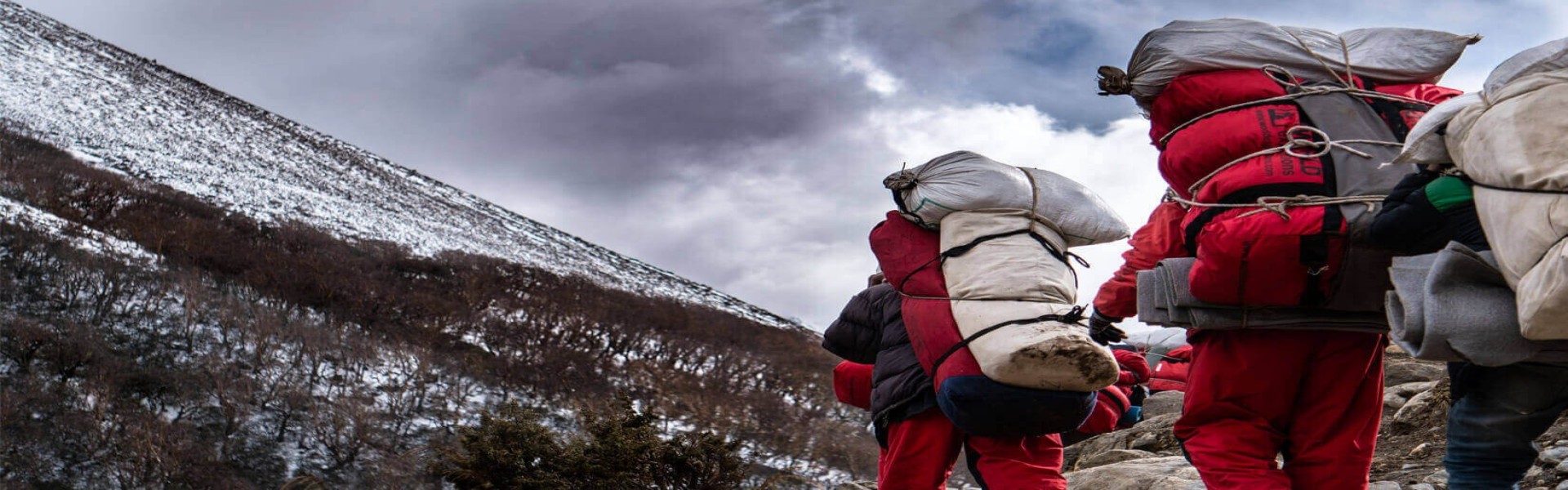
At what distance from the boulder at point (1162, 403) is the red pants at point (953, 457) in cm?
515

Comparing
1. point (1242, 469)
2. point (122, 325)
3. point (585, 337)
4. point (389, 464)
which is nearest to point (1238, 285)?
point (1242, 469)

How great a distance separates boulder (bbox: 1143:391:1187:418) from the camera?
8914mm

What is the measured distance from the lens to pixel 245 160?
2545 cm

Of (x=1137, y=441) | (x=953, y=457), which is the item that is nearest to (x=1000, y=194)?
(x=953, y=457)

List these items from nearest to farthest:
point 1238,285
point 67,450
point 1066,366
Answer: point 1238,285
point 1066,366
point 67,450

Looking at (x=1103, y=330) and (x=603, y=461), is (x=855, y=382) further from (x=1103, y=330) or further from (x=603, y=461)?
(x=603, y=461)

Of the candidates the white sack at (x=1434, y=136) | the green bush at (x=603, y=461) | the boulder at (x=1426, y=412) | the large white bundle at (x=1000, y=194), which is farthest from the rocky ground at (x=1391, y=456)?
the green bush at (x=603, y=461)

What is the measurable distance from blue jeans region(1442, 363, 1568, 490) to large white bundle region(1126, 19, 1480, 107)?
969 millimetres

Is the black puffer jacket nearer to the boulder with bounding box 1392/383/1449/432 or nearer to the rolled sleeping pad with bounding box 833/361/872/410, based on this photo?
the rolled sleeping pad with bounding box 833/361/872/410

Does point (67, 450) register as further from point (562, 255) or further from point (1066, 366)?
point (562, 255)

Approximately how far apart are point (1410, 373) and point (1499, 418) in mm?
6482

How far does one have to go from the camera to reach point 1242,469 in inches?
125

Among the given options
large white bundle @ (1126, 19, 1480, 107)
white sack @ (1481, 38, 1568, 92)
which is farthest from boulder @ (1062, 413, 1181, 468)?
white sack @ (1481, 38, 1568, 92)

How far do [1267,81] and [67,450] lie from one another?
10194mm
